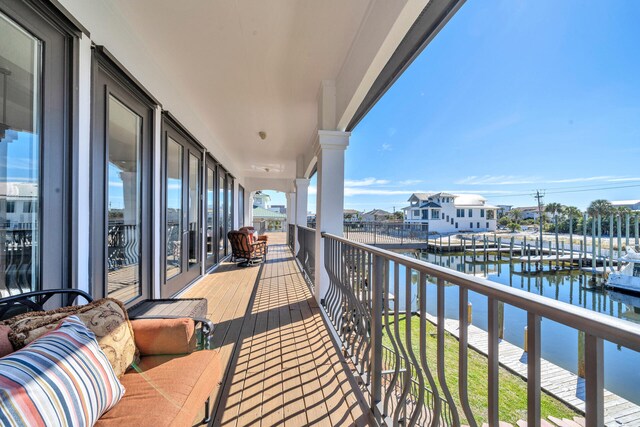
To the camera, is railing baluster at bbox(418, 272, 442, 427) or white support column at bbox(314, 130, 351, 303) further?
white support column at bbox(314, 130, 351, 303)

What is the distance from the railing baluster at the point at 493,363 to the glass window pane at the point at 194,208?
3944 mm

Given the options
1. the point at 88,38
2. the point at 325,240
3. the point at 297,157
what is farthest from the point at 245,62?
the point at 297,157

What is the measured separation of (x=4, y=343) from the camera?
95 centimetres

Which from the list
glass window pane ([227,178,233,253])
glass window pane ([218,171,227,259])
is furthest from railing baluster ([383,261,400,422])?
glass window pane ([227,178,233,253])

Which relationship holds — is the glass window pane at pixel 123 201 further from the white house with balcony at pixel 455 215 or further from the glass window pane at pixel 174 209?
the white house with balcony at pixel 455 215

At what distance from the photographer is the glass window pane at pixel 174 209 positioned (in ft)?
10.6

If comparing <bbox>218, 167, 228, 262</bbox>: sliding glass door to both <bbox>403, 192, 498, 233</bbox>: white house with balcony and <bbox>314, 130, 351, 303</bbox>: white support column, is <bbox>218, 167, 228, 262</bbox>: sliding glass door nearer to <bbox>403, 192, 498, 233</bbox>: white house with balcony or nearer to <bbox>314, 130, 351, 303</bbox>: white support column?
<bbox>314, 130, 351, 303</bbox>: white support column

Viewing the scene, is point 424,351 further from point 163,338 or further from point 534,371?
point 163,338

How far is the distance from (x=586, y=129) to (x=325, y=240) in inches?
148

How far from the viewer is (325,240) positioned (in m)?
3.02

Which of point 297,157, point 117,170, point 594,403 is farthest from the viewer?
point 297,157

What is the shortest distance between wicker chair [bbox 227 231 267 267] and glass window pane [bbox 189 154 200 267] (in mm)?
1118

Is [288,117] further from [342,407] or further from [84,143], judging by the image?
[342,407]

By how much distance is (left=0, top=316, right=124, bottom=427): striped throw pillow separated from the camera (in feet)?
2.39
